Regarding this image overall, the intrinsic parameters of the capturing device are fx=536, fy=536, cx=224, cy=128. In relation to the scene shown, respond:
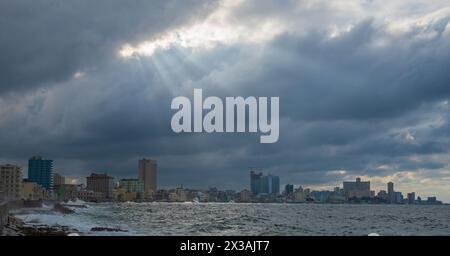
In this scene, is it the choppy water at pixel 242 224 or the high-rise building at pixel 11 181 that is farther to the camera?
the high-rise building at pixel 11 181

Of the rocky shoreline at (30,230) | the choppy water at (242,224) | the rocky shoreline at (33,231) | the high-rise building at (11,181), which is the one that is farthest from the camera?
the high-rise building at (11,181)

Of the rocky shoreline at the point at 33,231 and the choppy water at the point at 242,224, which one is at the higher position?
the rocky shoreline at the point at 33,231

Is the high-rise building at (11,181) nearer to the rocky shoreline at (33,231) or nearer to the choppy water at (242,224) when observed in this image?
the choppy water at (242,224)

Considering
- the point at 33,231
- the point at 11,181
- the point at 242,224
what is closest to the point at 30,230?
the point at 33,231

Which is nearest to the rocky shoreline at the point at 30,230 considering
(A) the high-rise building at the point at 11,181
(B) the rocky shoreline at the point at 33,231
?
(B) the rocky shoreline at the point at 33,231

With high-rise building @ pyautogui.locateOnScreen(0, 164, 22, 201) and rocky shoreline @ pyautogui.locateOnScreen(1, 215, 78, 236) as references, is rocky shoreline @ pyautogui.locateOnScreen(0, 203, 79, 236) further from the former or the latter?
high-rise building @ pyautogui.locateOnScreen(0, 164, 22, 201)

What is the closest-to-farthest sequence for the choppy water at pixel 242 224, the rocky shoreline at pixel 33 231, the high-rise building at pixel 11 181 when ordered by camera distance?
the rocky shoreline at pixel 33 231 → the choppy water at pixel 242 224 → the high-rise building at pixel 11 181

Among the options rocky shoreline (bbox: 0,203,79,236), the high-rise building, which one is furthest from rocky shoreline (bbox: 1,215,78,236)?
the high-rise building

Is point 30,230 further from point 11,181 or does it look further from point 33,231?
point 11,181
